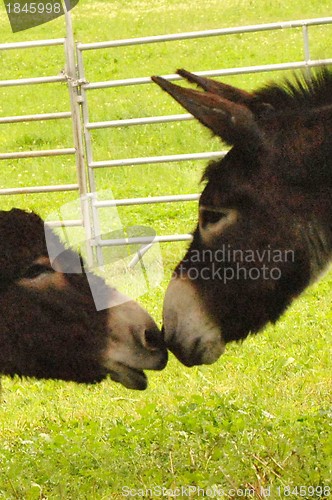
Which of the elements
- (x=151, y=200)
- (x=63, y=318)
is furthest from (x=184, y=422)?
(x=151, y=200)

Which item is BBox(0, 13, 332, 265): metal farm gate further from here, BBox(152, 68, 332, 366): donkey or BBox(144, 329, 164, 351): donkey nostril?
BBox(152, 68, 332, 366): donkey

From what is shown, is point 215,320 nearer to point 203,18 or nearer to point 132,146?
point 132,146

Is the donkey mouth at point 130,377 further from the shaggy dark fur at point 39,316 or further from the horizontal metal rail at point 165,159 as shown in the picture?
the horizontal metal rail at point 165,159

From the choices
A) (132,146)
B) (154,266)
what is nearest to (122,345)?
(154,266)

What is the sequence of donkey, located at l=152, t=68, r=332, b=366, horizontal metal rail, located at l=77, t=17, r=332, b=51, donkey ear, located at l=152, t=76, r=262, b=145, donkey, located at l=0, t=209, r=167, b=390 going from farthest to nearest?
1. horizontal metal rail, located at l=77, t=17, r=332, b=51
2. donkey, located at l=0, t=209, r=167, b=390
3. donkey, located at l=152, t=68, r=332, b=366
4. donkey ear, located at l=152, t=76, r=262, b=145

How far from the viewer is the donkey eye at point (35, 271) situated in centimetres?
397

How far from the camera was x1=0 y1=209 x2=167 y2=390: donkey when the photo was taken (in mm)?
3938

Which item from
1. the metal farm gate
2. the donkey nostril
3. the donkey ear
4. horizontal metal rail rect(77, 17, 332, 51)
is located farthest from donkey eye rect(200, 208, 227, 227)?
horizontal metal rail rect(77, 17, 332, 51)

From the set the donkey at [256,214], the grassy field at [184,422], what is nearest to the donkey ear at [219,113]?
the donkey at [256,214]

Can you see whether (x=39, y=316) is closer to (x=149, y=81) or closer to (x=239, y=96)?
(x=239, y=96)

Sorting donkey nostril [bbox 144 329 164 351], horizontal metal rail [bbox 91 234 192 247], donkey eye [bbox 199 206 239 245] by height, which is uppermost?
donkey eye [bbox 199 206 239 245]

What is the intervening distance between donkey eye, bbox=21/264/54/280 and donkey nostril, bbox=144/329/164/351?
1.69ft

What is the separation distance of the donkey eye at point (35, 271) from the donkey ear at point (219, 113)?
1.00 meters

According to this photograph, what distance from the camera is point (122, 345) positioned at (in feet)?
12.9
